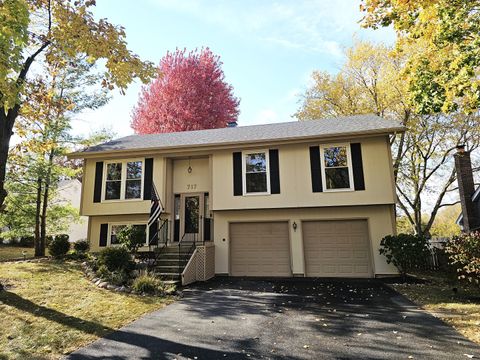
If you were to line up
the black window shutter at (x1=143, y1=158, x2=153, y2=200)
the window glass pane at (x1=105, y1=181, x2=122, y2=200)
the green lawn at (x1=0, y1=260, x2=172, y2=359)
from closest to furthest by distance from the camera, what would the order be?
the green lawn at (x1=0, y1=260, x2=172, y2=359)
the black window shutter at (x1=143, y1=158, x2=153, y2=200)
the window glass pane at (x1=105, y1=181, x2=122, y2=200)

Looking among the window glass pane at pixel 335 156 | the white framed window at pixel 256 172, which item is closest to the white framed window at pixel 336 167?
the window glass pane at pixel 335 156

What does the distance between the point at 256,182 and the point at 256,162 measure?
85 cm

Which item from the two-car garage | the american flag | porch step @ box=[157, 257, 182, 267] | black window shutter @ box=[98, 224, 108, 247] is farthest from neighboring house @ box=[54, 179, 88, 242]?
the two-car garage

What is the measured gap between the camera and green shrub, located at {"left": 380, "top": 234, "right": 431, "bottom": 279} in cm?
1037

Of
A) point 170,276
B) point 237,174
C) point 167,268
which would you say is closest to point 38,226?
point 167,268

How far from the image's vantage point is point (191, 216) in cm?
1382

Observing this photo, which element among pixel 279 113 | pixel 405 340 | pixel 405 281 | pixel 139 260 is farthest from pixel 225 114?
pixel 405 340

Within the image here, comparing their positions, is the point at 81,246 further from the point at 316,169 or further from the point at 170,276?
the point at 316,169

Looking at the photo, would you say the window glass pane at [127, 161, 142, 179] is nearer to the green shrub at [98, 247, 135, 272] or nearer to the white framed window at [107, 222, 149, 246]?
the white framed window at [107, 222, 149, 246]

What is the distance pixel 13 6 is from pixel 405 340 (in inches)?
347

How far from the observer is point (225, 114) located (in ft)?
87.5

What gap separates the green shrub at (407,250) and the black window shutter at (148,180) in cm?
947

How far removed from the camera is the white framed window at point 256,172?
12.8m

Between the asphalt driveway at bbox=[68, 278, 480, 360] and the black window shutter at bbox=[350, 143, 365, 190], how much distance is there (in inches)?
175
